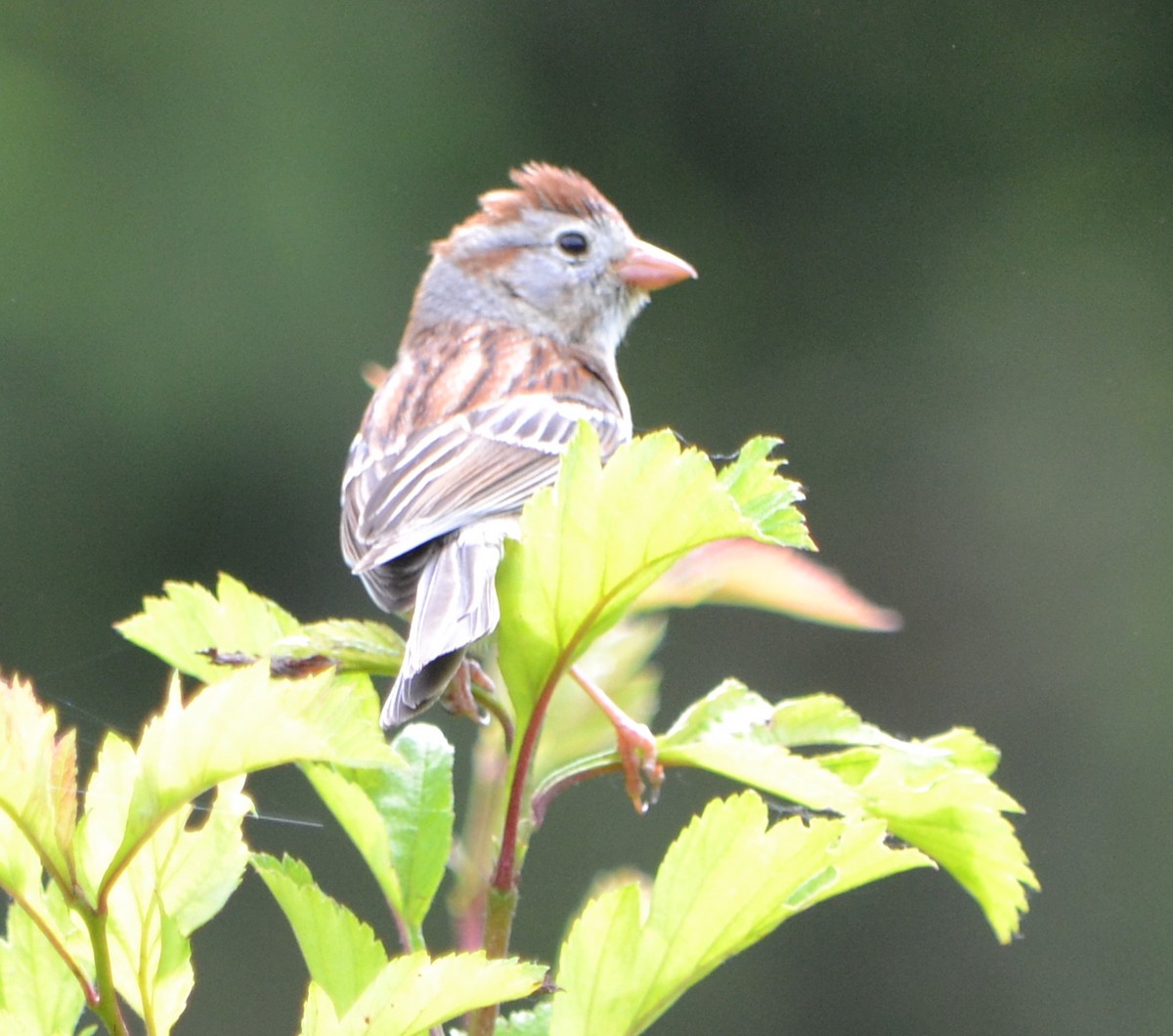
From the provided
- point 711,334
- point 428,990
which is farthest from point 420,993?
point 711,334

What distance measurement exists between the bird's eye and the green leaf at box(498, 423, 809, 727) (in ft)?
6.19

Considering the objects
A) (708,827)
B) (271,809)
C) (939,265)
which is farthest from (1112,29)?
(708,827)

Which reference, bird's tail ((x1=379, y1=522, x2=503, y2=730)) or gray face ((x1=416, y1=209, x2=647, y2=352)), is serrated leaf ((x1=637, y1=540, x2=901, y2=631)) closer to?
bird's tail ((x1=379, y1=522, x2=503, y2=730))

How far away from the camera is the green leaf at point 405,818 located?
3.24 ft

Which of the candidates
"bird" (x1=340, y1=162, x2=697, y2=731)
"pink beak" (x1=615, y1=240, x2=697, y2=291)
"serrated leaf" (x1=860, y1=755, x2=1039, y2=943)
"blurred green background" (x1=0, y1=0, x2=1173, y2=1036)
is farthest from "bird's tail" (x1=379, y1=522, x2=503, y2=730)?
"blurred green background" (x1=0, y1=0, x2=1173, y2=1036)

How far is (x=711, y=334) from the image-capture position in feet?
22.0

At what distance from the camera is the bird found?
59.6 inches

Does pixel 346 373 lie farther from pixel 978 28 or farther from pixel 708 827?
pixel 708 827

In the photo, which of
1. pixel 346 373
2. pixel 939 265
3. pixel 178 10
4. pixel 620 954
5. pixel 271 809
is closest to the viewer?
pixel 620 954

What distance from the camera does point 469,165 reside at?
6.45 m

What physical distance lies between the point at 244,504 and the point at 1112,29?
3868 mm

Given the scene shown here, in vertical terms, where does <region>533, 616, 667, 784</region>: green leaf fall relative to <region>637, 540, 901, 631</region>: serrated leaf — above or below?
below

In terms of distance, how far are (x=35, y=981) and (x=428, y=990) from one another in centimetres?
23

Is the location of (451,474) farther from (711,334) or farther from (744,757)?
(711,334)
